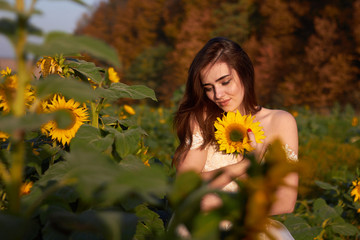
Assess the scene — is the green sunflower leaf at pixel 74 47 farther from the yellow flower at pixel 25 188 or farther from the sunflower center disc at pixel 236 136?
the sunflower center disc at pixel 236 136

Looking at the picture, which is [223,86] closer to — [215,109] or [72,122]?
[215,109]

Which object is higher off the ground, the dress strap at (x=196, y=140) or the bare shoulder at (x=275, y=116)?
the bare shoulder at (x=275, y=116)

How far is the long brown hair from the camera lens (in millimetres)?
2197

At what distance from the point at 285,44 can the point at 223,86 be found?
607 inches

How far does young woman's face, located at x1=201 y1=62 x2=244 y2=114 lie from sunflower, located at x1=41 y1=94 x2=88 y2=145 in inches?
40.7

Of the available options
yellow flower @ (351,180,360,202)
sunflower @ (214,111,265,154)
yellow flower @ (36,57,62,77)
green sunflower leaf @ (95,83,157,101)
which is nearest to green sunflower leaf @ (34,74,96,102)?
green sunflower leaf @ (95,83,157,101)

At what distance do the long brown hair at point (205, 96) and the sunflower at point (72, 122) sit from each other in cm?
109

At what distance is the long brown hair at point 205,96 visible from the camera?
86.5 inches

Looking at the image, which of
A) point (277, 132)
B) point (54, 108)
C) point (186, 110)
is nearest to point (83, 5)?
point (54, 108)

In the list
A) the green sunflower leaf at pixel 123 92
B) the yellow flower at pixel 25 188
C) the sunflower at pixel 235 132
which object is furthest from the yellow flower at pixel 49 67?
the sunflower at pixel 235 132

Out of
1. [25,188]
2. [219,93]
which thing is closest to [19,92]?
[25,188]

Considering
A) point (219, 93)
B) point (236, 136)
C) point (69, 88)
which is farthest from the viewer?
point (219, 93)

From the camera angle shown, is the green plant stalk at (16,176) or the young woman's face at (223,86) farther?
the young woman's face at (223,86)

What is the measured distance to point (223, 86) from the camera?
6.82 feet
